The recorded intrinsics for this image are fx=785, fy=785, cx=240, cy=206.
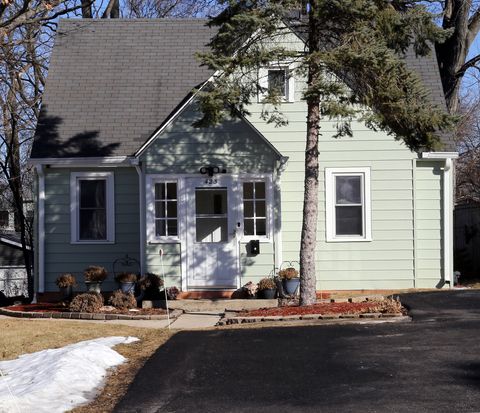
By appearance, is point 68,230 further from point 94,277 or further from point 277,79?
point 277,79

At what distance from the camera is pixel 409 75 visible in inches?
517

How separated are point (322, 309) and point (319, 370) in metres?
4.78

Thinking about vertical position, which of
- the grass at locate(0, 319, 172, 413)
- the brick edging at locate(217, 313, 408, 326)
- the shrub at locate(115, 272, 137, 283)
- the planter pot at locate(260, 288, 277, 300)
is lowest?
the grass at locate(0, 319, 172, 413)

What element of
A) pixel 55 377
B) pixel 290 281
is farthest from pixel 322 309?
pixel 55 377

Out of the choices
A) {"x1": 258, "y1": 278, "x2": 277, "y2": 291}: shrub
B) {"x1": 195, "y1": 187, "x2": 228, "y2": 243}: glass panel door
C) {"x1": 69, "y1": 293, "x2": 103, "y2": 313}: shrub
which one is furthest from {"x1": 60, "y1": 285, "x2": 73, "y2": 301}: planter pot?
{"x1": 258, "y1": 278, "x2": 277, "y2": 291}: shrub

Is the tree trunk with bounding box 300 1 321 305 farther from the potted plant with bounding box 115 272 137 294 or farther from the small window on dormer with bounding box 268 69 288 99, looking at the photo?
the potted plant with bounding box 115 272 137 294

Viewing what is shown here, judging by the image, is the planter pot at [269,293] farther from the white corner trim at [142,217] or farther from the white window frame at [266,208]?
the white corner trim at [142,217]

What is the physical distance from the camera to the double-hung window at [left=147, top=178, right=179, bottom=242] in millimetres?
16203

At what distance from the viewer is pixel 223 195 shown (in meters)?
16.8

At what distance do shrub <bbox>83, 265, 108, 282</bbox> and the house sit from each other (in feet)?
2.83

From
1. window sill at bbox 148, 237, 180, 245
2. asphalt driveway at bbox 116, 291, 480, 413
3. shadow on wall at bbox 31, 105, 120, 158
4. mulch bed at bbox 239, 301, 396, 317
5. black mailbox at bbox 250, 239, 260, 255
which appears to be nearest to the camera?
asphalt driveway at bbox 116, 291, 480, 413

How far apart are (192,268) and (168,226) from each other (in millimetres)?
1014

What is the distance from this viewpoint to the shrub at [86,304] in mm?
14820

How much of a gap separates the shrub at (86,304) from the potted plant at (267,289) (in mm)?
3174
